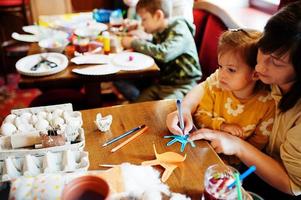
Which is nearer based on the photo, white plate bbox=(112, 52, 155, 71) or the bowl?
white plate bbox=(112, 52, 155, 71)

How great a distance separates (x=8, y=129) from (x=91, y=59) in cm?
83

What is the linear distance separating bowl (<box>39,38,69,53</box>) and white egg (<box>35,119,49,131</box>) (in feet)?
2.94

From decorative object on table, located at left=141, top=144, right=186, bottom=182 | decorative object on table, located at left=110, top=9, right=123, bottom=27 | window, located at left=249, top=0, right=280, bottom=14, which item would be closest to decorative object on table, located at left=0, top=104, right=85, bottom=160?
decorative object on table, located at left=141, top=144, right=186, bottom=182

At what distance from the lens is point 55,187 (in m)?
0.71

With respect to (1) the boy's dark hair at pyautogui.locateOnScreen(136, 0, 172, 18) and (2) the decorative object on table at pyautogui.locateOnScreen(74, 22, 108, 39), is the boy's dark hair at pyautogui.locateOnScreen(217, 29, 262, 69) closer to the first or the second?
(1) the boy's dark hair at pyautogui.locateOnScreen(136, 0, 172, 18)

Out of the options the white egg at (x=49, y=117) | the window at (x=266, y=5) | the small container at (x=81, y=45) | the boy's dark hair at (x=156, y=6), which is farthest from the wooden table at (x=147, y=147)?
the window at (x=266, y=5)

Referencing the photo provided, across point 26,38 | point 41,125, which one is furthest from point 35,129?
point 26,38

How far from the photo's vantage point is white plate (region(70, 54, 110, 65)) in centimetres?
170

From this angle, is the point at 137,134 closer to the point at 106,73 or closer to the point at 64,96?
the point at 106,73

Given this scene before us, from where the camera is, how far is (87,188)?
659mm

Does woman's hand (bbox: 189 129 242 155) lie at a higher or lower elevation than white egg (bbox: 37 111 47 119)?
lower

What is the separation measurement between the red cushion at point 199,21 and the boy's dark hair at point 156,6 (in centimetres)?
37

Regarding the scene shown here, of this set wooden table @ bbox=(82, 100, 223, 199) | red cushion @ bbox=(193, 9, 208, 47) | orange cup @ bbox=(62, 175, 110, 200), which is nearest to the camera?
orange cup @ bbox=(62, 175, 110, 200)

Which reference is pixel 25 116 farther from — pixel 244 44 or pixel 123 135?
pixel 244 44
